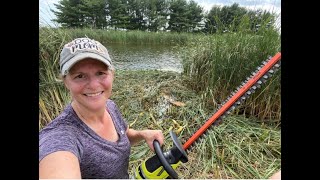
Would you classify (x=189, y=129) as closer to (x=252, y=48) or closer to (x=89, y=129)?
(x=252, y=48)

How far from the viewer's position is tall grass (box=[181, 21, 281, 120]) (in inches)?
130

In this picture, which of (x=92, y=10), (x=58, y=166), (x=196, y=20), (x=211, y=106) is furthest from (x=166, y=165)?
(x=92, y=10)

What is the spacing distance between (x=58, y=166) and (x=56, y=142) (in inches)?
4.5

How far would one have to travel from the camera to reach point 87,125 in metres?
1.27

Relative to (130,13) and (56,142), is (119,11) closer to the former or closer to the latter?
(130,13)

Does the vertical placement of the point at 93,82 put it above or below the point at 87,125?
above

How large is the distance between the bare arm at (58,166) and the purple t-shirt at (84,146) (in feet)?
0.08

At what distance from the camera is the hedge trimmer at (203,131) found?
4.20ft

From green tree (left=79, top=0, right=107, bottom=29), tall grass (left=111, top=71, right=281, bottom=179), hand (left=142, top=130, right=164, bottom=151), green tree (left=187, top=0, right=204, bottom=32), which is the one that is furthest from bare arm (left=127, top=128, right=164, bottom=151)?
green tree (left=79, top=0, right=107, bottom=29)

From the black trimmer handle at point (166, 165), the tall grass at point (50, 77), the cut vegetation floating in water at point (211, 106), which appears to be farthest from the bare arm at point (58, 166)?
the tall grass at point (50, 77)

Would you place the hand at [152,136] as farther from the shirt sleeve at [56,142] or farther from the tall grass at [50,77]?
the tall grass at [50,77]

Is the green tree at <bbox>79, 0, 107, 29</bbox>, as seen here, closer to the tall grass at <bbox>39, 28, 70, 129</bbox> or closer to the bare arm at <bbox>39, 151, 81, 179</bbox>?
the tall grass at <bbox>39, 28, 70, 129</bbox>
